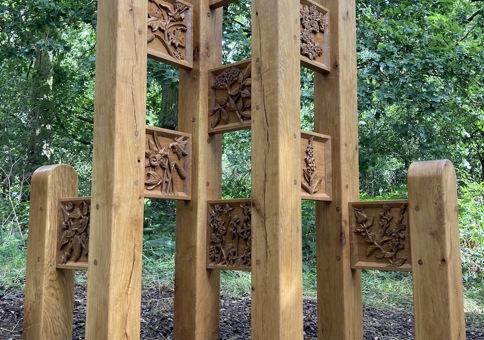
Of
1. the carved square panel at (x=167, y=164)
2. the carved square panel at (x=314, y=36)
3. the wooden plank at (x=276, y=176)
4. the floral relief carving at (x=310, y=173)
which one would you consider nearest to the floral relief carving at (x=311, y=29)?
the carved square panel at (x=314, y=36)

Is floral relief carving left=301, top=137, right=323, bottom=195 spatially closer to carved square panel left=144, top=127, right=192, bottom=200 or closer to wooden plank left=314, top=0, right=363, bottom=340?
wooden plank left=314, top=0, right=363, bottom=340

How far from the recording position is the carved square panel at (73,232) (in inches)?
87.7

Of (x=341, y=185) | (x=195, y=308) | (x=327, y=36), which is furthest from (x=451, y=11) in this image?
(x=195, y=308)

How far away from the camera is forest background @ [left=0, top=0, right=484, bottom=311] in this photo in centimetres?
431

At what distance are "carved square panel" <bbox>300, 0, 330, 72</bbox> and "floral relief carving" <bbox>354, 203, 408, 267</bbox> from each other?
814 millimetres

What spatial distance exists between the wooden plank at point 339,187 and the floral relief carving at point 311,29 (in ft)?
0.29

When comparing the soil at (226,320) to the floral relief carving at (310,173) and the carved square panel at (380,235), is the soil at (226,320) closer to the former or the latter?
the carved square panel at (380,235)

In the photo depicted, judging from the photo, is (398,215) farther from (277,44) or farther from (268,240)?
(277,44)

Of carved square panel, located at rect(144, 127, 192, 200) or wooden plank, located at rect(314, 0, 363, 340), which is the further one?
wooden plank, located at rect(314, 0, 363, 340)

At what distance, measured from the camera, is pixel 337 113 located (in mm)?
2496

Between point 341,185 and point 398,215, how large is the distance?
351mm

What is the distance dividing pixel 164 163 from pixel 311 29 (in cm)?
107

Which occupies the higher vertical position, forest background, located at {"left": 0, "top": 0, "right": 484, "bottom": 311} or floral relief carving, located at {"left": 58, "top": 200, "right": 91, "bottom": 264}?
forest background, located at {"left": 0, "top": 0, "right": 484, "bottom": 311}

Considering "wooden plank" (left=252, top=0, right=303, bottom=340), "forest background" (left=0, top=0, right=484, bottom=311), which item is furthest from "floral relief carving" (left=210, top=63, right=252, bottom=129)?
"forest background" (left=0, top=0, right=484, bottom=311)
